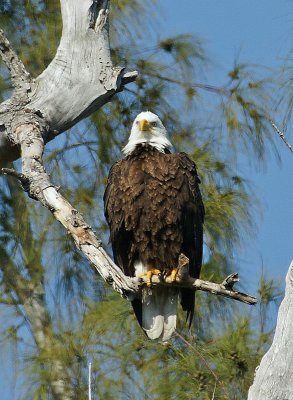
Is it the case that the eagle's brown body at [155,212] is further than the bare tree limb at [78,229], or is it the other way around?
the eagle's brown body at [155,212]

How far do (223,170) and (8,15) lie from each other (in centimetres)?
140

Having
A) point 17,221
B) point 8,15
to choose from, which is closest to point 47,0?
point 8,15

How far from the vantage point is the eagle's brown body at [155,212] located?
4.63m

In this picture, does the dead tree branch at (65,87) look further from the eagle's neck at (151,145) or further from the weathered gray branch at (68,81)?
the eagle's neck at (151,145)

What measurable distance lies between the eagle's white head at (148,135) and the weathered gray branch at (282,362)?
6.78ft

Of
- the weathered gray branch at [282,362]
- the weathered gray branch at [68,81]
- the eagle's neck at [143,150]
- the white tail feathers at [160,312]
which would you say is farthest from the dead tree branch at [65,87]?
the weathered gray branch at [282,362]

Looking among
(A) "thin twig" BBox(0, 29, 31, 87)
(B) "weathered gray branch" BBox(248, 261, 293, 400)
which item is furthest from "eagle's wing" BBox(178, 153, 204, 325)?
(B) "weathered gray branch" BBox(248, 261, 293, 400)

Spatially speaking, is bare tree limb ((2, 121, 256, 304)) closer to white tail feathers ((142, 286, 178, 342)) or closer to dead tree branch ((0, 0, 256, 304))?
dead tree branch ((0, 0, 256, 304))

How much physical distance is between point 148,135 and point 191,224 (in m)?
0.50

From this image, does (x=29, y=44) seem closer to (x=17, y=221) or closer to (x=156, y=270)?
(x=17, y=221)

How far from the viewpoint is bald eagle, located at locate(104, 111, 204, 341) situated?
464 cm

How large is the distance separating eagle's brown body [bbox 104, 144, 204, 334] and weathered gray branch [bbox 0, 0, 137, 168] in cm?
37

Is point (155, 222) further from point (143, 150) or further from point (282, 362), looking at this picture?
point (282, 362)

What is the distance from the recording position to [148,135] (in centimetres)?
497
